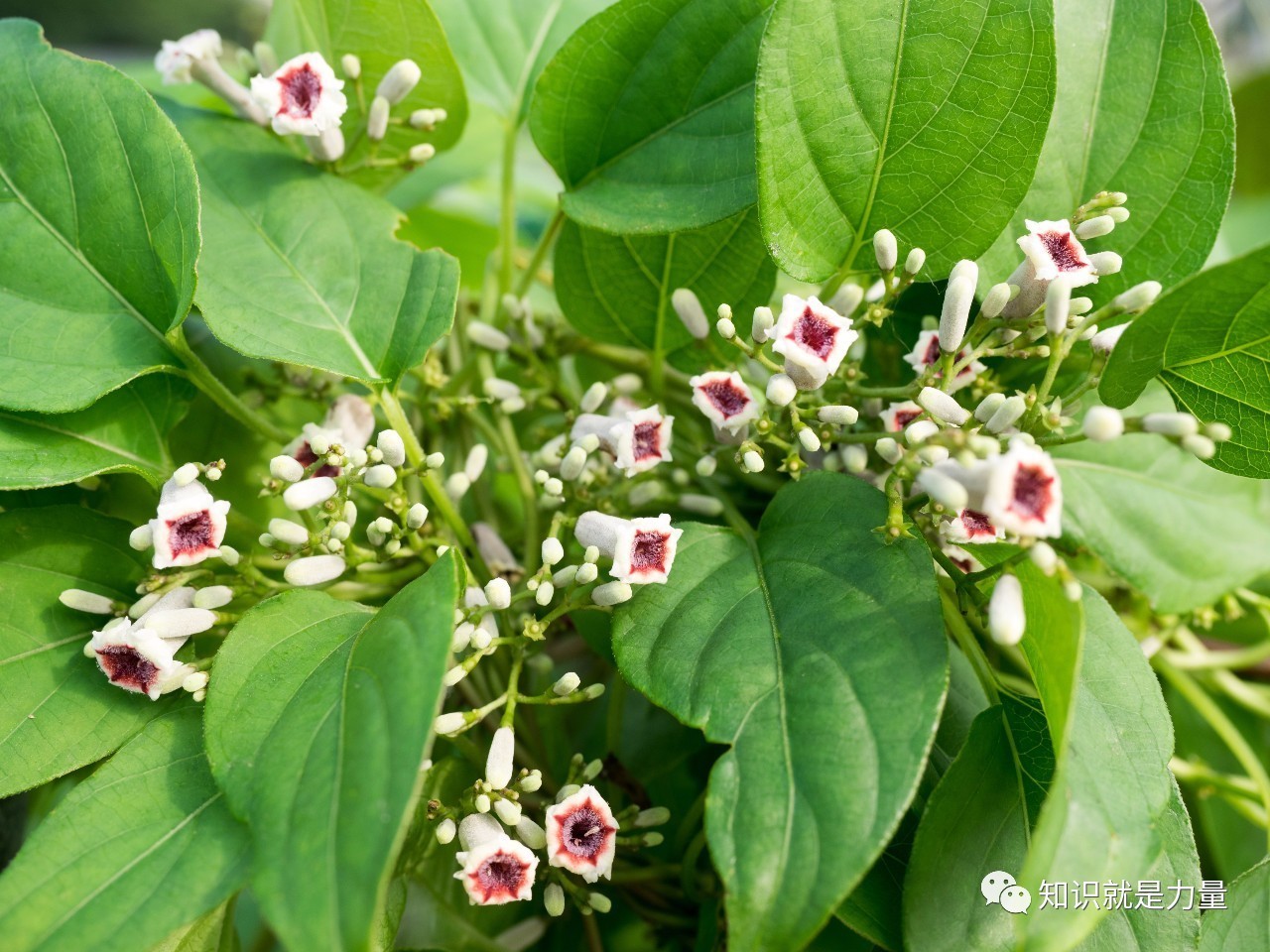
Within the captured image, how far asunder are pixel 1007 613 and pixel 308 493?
1.53 ft

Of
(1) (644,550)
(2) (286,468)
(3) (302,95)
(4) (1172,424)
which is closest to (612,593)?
(1) (644,550)

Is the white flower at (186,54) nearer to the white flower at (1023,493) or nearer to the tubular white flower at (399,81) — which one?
the tubular white flower at (399,81)

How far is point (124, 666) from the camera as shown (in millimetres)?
681

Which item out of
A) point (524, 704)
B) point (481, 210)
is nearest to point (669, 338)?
point (524, 704)

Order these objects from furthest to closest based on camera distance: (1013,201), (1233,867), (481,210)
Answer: (481,210) → (1233,867) → (1013,201)

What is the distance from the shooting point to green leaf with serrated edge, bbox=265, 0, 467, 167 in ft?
2.86

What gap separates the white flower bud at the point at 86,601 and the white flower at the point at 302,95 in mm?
384

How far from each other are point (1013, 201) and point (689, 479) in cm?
34

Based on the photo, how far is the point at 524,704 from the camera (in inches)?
32.5

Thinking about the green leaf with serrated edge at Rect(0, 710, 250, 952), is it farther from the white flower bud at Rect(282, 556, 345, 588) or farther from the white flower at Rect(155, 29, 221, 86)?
the white flower at Rect(155, 29, 221, 86)

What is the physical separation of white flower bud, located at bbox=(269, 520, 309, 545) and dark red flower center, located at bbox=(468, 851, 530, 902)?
10.0 inches

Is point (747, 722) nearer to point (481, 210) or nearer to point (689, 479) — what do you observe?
point (689, 479)

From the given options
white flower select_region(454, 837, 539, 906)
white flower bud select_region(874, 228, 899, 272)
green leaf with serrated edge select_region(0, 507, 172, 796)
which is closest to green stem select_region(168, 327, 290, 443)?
green leaf with serrated edge select_region(0, 507, 172, 796)

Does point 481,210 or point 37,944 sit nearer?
point 37,944
